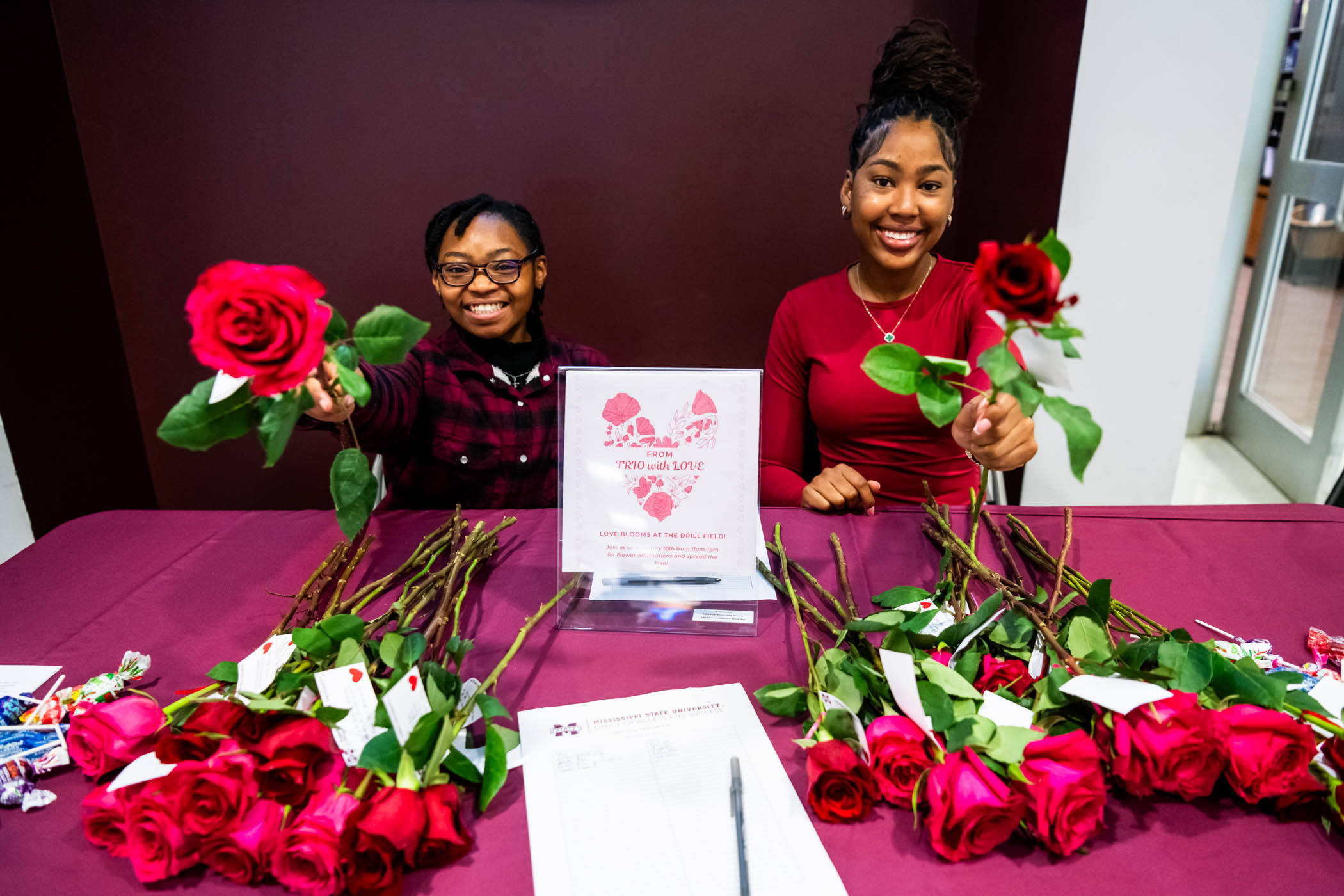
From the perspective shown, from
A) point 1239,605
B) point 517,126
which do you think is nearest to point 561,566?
point 1239,605

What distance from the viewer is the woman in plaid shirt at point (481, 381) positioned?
A: 1.45m

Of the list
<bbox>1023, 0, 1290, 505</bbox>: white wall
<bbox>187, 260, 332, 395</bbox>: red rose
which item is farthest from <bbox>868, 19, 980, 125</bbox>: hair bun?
<bbox>187, 260, 332, 395</bbox>: red rose

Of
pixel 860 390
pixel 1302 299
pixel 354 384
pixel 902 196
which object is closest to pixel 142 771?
pixel 354 384

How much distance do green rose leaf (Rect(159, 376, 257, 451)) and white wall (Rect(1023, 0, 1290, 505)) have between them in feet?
5.70

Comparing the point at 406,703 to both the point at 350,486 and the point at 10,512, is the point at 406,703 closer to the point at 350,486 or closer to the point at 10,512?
the point at 350,486

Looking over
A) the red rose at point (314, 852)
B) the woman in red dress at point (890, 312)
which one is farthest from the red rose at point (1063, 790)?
the woman in red dress at point (890, 312)

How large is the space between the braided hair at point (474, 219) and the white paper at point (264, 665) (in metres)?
0.84

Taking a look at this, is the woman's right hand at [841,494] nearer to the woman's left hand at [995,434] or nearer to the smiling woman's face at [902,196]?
the woman's left hand at [995,434]

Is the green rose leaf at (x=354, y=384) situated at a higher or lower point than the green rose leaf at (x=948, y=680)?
higher

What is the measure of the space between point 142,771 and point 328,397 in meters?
0.38

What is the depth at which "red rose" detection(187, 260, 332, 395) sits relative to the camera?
0.68 m

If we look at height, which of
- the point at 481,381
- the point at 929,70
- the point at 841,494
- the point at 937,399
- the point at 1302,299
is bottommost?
the point at 1302,299

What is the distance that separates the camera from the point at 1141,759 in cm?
71

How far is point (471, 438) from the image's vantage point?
153 centimetres
